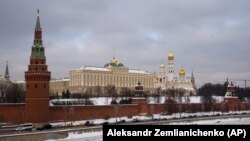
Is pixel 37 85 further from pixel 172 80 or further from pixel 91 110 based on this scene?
pixel 172 80

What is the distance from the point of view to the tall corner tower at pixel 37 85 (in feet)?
149

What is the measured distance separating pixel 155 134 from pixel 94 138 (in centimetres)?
2652

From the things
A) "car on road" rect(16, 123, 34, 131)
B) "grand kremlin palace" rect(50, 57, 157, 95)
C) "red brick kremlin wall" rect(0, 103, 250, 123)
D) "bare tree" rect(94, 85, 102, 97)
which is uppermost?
"grand kremlin palace" rect(50, 57, 157, 95)

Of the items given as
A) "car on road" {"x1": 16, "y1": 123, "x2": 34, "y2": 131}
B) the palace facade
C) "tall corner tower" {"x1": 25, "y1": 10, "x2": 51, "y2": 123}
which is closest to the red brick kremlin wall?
"tall corner tower" {"x1": 25, "y1": 10, "x2": 51, "y2": 123}

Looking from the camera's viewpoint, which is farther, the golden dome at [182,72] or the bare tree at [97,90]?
the golden dome at [182,72]

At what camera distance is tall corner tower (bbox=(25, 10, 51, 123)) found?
4534 centimetres

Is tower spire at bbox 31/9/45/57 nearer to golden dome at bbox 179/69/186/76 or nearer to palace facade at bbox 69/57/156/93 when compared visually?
palace facade at bbox 69/57/156/93

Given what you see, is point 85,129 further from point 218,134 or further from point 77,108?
point 218,134

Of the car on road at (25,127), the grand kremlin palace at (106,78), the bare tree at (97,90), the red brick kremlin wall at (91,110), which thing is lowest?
the car on road at (25,127)

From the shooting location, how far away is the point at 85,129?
131 ft

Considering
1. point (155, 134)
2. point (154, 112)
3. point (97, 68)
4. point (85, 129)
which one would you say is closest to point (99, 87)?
point (97, 68)

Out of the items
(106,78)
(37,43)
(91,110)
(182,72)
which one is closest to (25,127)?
(37,43)

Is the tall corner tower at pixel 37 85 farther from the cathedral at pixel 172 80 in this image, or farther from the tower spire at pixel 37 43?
the cathedral at pixel 172 80

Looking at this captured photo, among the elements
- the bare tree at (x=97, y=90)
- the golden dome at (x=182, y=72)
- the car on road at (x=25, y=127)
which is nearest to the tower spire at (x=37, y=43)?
the car on road at (x=25, y=127)
